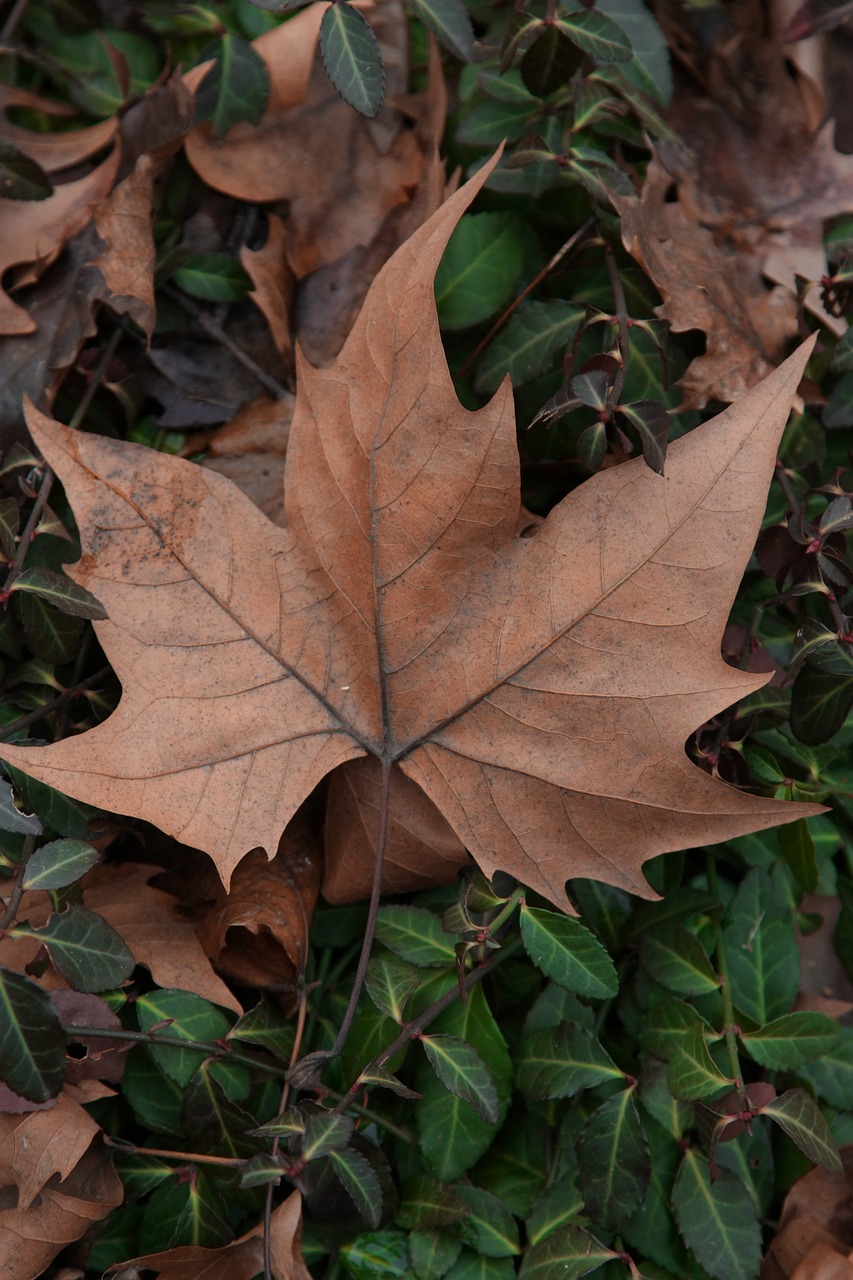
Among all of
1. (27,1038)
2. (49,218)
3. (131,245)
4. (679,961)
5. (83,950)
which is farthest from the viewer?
(49,218)

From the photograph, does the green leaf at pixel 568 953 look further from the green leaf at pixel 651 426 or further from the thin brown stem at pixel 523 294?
the thin brown stem at pixel 523 294

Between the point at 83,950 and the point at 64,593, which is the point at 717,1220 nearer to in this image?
the point at 83,950

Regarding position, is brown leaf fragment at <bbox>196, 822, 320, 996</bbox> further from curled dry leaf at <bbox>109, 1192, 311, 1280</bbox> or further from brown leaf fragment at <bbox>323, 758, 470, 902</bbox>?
curled dry leaf at <bbox>109, 1192, 311, 1280</bbox>

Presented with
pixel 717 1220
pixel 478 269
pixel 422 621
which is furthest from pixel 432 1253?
pixel 478 269

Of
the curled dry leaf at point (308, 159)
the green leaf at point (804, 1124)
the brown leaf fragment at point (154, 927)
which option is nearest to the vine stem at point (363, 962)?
the brown leaf fragment at point (154, 927)

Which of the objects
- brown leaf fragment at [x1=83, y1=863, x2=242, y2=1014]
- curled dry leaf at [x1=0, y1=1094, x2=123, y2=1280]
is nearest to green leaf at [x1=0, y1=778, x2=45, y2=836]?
brown leaf fragment at [x1=83, y1=863, x2=242, y2=1014]

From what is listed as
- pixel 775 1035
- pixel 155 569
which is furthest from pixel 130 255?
pixel 775 1035

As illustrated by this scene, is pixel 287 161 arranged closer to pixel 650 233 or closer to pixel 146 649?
pixel 650 233
